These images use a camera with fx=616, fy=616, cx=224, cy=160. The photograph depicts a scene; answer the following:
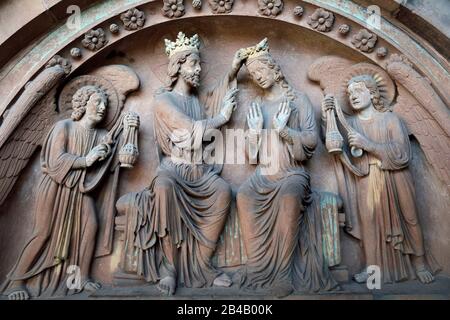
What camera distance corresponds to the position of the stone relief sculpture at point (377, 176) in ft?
19.6

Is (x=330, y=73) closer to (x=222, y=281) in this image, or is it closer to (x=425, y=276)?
(x=425, y=276)

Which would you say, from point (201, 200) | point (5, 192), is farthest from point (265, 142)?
point (5, 192)

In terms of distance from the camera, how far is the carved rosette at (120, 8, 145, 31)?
649 cm

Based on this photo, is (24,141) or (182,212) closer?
(182,212)

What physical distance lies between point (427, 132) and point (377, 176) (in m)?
0.68

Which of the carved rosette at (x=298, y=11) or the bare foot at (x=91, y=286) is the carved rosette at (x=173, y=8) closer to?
the carved rosette at (x=298, y=11)

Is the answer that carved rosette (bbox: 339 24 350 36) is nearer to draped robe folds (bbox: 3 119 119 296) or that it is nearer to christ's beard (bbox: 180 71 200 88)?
christ's beard (bbox: 180 71 200 88)

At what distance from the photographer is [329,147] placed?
614 cm

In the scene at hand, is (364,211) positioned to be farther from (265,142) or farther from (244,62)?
(244,62)

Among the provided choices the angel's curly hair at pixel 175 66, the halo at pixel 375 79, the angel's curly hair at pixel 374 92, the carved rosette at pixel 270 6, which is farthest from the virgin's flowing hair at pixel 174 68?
the angel's curly hair at pixel 374 92

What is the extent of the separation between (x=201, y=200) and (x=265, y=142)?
2.97ft

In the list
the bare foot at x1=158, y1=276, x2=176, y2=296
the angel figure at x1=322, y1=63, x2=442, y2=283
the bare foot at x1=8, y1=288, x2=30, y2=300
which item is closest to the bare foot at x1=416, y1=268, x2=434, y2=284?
the angel figure at x1=322, y1=63, x2=442, y2=283

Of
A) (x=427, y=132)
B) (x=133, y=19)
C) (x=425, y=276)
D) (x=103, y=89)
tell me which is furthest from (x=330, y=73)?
(x=103, y=89)

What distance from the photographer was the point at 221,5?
6.61 metres
